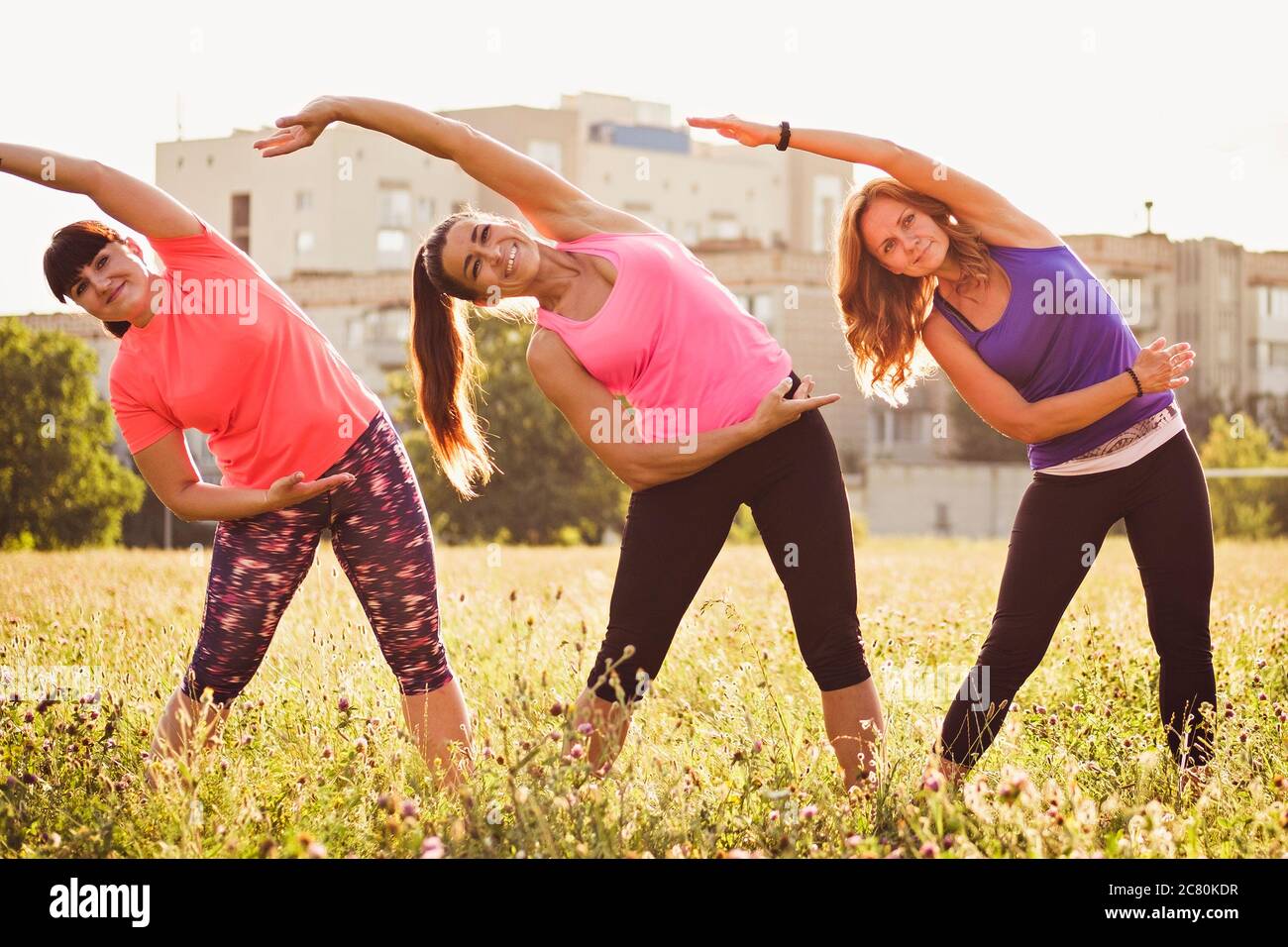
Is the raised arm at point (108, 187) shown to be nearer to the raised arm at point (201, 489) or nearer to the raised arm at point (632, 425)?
the raised arm at point (201, 489)

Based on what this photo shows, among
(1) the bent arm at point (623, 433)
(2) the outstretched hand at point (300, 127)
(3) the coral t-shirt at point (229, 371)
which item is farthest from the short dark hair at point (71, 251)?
(1) the bent arm at point (623, 433)

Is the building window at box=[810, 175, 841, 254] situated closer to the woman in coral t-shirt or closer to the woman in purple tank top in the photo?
the woman in purple tank top

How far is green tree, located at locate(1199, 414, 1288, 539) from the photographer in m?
42.3

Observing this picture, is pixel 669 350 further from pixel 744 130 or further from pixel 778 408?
pixel 744 130

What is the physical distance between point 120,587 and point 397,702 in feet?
21.0

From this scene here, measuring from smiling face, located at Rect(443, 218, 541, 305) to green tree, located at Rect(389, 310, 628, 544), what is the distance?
3562cm

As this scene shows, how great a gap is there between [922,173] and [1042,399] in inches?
31.7

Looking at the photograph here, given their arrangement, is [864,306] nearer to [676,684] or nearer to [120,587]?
[676,684]

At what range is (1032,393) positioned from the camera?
4473 millimetres

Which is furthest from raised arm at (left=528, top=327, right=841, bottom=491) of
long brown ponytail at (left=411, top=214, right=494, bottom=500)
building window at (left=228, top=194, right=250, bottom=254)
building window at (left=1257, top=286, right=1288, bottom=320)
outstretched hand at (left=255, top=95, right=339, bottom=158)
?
building window at (left=1257, top=286, right=1288, bottom=320)

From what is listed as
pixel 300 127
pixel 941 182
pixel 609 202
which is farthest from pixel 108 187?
pixel 609 202

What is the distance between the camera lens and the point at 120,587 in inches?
435
